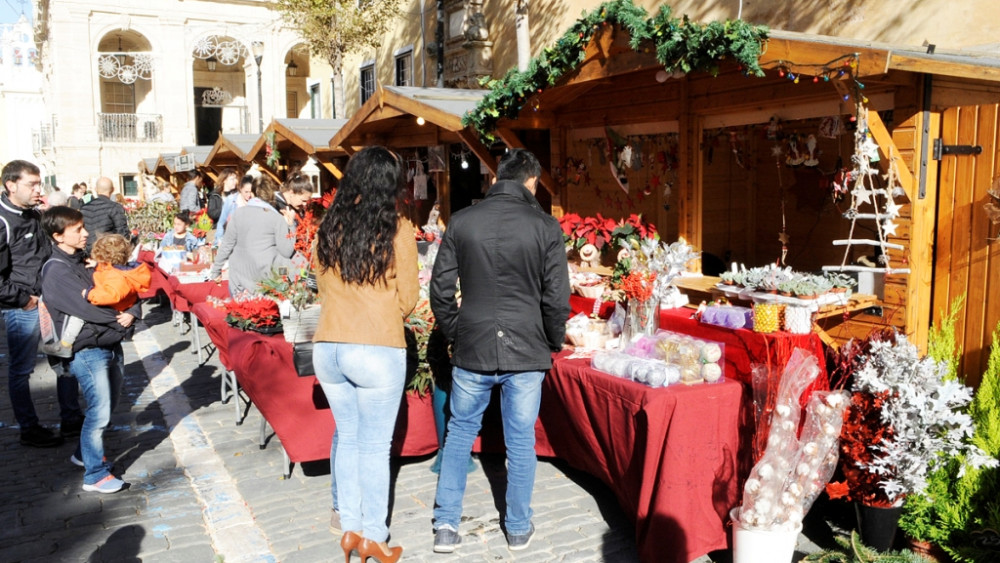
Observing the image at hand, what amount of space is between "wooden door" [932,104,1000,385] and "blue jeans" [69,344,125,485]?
15.6ft

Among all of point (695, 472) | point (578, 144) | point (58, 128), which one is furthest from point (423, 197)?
point (58, 128)

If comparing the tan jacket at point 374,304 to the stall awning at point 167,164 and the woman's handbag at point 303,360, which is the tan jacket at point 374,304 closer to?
the woman's handbag at point 303,360

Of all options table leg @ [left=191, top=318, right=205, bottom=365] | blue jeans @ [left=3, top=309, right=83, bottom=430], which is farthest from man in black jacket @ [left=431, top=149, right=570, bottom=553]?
table leg @ [left=191, top=318, right=205, bottom=365]

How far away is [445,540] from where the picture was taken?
4004mm

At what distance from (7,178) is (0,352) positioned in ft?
16.0

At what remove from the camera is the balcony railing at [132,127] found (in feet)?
101

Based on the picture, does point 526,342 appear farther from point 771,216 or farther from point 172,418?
point 771,216

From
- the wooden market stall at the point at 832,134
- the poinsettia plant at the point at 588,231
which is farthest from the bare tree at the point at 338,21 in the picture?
the poinsettia plant at the point at 588,231

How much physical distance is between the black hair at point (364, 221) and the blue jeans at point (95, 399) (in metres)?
2.08

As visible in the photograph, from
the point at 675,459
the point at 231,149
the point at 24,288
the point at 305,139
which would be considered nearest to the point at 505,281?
the point at 675,459

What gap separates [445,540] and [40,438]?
351 centimetres

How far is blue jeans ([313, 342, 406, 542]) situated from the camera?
3568mm

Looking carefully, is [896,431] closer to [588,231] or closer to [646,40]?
[646,40]

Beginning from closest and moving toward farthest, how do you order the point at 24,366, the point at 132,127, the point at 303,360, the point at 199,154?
the point at 303,360 < the point at 24,366 < the point at 199,154 < the point at 132,127
